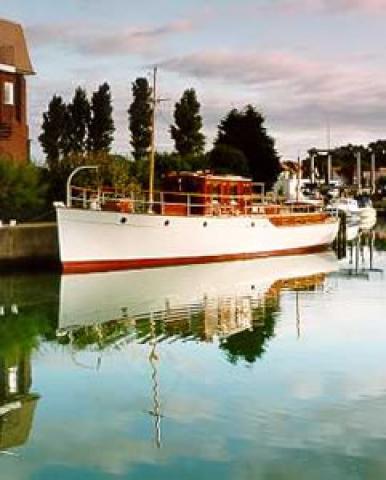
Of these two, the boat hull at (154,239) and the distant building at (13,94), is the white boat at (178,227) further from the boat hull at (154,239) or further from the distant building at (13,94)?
the distant building at (13,94)

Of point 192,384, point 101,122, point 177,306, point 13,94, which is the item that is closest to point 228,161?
point 101,122

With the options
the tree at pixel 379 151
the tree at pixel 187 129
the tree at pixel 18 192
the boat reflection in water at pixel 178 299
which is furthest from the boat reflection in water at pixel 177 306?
the tree at pixel 379 151

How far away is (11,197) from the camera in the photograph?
4169 cm

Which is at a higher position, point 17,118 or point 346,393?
point 17,118

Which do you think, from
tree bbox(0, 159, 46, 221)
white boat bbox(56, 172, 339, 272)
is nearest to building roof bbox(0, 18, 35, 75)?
white boat bbox(56, 172, 339, 272)

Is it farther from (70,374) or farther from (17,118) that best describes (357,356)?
(17,118)

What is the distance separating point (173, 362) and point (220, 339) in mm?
3209

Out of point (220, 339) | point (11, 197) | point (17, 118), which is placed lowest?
point (220, 339)

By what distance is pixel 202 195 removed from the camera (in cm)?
4306

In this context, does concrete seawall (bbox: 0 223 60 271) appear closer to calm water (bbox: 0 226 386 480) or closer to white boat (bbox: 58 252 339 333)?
white boat (bbox: 58 252 339 333)

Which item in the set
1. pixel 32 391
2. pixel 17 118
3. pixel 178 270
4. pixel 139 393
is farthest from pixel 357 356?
pixel 17 118

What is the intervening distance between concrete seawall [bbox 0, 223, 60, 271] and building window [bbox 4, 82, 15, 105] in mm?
15584

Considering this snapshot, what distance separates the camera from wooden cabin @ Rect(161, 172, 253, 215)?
140 feet

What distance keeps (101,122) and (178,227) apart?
134 ft
